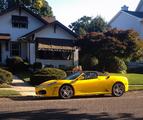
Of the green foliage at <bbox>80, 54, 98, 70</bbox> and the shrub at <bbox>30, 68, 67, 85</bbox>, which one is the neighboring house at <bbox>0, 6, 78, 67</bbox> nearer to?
the green foliage at <bbox>80, 54, 98, 70</bbox>

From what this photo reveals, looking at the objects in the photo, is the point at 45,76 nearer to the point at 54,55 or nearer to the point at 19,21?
the point at 54,55

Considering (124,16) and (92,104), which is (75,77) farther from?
(124,16)

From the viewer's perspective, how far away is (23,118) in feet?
39.7

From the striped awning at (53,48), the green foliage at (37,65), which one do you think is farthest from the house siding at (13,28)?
the green foliage at (37,65)

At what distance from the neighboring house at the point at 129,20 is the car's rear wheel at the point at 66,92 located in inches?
1229

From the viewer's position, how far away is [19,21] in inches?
1571

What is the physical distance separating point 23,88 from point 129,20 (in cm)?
3060

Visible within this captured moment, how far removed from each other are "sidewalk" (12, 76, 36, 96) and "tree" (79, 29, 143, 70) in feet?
32.1

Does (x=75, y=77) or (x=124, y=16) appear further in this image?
(x=124, y=16)

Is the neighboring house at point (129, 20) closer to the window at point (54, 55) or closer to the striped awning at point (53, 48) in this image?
the window at point (54, 55)

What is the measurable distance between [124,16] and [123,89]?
113ft

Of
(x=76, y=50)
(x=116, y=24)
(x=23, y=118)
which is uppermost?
(x=116, y=24)

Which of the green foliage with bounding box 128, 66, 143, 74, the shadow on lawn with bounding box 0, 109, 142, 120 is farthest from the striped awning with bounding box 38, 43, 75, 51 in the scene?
the shadow on lawn with bounding box 0, 109, 142, 120

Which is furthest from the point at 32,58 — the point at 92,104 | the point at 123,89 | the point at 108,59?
the point at 92,104
